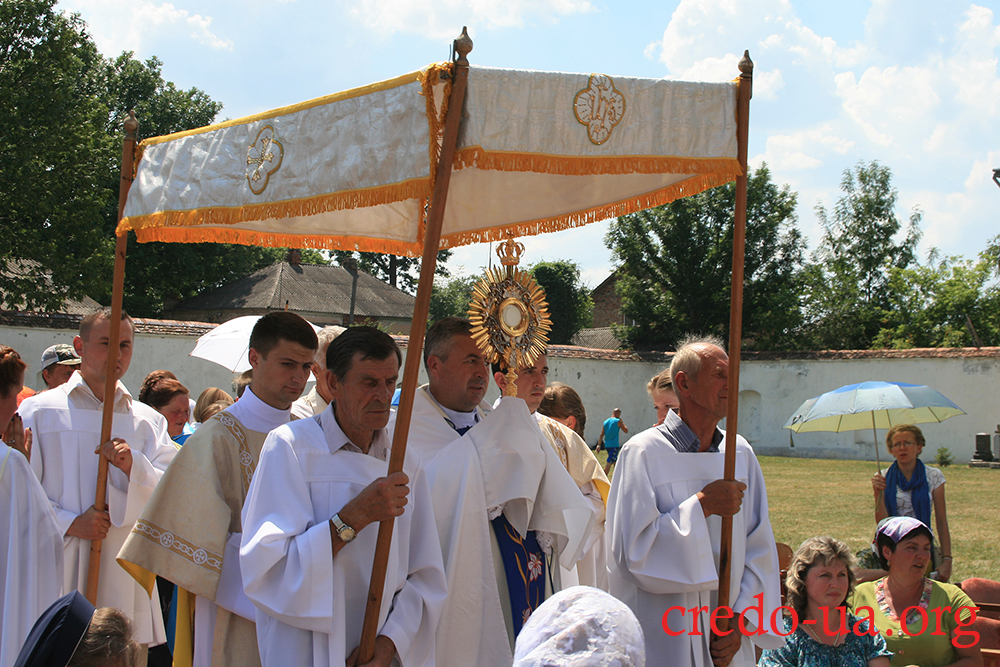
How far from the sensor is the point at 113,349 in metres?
3.80

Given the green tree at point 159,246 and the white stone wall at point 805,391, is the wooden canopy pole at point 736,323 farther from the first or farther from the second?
the green tree at point 159,246

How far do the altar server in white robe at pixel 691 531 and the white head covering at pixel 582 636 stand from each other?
73.0 inches

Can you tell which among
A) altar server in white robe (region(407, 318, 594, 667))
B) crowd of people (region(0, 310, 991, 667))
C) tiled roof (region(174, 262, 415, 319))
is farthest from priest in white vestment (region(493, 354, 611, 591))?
tiled roof (region(174, 262, 415, 319))

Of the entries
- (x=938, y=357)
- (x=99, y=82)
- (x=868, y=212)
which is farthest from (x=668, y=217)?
(x=99, y=82)

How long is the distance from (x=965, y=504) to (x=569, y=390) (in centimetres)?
1295

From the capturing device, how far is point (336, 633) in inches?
102

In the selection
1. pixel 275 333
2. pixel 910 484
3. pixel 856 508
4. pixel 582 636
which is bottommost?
pixel 856 508

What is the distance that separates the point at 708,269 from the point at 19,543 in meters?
38.4

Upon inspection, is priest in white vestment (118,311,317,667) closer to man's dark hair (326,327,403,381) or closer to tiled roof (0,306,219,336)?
man's dark hair (326,327,403,381)

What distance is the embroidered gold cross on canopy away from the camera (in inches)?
105

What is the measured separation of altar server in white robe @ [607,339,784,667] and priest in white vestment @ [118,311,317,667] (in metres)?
1.43

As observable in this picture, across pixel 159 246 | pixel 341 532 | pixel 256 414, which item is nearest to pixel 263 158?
pixel 256 414

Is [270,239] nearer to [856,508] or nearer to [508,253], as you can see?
[508,253]

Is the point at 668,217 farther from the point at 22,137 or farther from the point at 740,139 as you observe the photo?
the point at 740,139
